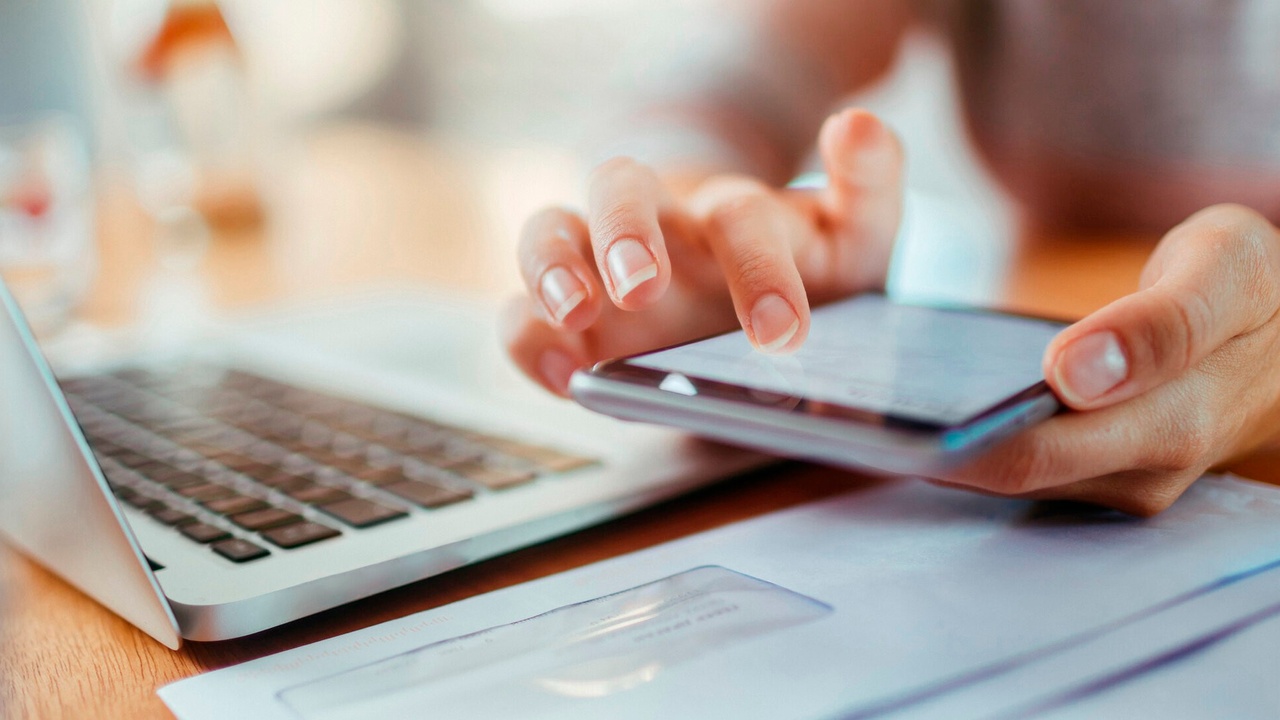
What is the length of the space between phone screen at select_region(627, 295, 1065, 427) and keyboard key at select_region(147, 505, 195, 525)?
15 cm

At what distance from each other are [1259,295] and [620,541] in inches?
8.0

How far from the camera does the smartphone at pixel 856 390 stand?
0.71ft

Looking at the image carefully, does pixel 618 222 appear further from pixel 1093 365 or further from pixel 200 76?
pixel 200 76

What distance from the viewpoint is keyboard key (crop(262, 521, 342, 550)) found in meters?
0.28

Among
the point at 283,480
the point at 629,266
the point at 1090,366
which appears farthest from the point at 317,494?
the point at 1090,366

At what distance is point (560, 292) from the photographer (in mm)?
336

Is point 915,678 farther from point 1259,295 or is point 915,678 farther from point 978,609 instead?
point 1259,295

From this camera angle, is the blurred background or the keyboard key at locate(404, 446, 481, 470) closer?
the keyboard key at locate(404, 446, 481, 470)

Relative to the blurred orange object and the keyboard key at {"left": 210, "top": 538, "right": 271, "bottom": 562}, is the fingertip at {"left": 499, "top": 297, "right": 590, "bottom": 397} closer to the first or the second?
the keyboard key at {"left": 210, "top": 538, "right": 271, "bottom": 562}

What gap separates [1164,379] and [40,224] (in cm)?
79

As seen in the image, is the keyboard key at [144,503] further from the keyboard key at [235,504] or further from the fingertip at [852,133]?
the fingertip at [852,133]

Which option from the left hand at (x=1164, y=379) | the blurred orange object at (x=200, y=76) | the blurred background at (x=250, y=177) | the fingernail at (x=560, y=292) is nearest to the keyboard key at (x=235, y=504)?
the fingernail at (x=560, y=292)

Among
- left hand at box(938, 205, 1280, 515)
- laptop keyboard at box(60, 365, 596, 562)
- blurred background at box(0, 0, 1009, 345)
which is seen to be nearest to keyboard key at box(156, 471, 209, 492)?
laptop keyboard at box(60, 365, 596, 562)

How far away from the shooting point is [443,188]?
126cm
